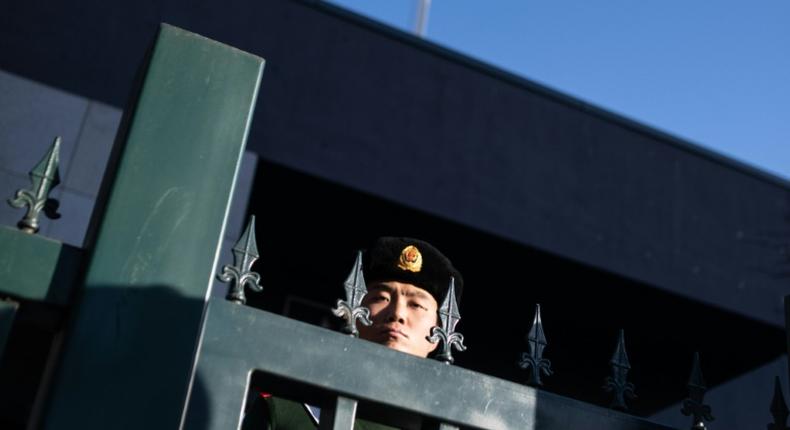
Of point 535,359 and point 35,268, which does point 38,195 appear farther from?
point 535,359

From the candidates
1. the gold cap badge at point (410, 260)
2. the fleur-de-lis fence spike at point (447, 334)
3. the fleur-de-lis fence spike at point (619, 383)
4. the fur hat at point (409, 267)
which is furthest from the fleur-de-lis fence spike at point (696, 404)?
the gold cap badge at point (410, 260)

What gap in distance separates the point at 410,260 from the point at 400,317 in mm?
288

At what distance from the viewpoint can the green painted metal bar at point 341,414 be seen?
1.52 meters

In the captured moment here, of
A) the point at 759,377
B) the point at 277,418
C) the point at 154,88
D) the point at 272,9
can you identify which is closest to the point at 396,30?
the point at 272,9

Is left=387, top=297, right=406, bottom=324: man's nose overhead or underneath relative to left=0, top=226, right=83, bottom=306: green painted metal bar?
overhead

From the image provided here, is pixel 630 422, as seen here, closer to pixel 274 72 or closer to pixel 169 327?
pixel 169 327

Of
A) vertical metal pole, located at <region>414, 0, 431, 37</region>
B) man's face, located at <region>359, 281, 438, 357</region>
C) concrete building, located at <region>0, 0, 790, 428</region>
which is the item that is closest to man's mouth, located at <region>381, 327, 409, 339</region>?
man's face, located at <region>359, 281, 438, 357</region>

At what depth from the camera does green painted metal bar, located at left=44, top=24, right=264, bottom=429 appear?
1401mm

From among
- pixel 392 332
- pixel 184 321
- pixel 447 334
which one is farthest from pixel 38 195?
pixel 392 332

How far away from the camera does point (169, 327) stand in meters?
1.47

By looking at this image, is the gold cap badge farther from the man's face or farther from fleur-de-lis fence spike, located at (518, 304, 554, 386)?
fleur-de-lis fence spike, located at (518, 304, 554, 386)

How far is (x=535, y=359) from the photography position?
178 cm

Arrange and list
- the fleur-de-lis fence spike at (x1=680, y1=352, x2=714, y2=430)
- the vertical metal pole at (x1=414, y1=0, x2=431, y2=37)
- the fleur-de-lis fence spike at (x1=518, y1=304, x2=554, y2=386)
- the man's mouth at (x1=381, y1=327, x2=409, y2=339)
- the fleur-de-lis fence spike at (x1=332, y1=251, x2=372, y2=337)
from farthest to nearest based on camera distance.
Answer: the vertical metal pole at (x1=414, y1=0, x2=431, y2=37), the man's mouth at (x1=381, y1=327, x2=409, y2=339), the fleur-de-lis fence spike at (x1=680, y1=352, x2=714, y2=430), the fleur-de-lis fence spike at (x1=518, y1=304, x2=554, y2=386), the fleur-de-lis fence spike at (x1=332, y1=251, x2=372, y2=337)

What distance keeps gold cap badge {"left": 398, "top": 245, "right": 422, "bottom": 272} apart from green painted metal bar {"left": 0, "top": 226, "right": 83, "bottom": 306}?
1752mm
